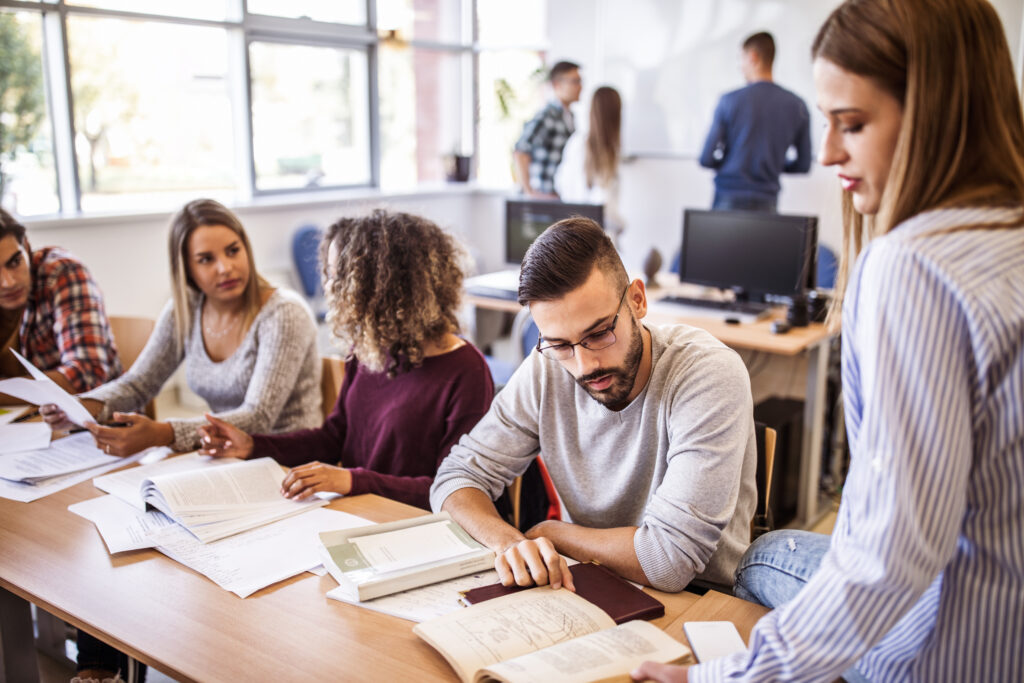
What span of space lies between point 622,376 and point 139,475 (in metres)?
1.08

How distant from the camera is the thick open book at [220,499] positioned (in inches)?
61.7

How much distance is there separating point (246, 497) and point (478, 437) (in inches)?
18.3

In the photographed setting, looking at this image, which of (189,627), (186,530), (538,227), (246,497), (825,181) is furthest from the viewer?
(825,181)

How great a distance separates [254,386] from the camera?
87.9 inches

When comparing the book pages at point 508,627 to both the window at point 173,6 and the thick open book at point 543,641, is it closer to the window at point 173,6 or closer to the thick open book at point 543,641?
the thick open book at point 543,641

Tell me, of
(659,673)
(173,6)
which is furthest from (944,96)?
(173,6)

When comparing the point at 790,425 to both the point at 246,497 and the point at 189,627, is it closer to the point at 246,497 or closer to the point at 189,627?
the point at 246,497

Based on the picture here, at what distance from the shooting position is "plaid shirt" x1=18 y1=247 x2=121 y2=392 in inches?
96.7

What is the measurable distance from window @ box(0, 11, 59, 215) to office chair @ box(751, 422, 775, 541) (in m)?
3.81

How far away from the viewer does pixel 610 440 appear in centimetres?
156

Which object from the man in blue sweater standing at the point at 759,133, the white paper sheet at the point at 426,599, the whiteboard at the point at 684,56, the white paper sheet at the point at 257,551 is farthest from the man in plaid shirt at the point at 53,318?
the whiteboard at the point at 684,56

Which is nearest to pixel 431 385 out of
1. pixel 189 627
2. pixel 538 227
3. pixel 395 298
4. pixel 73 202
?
pixel 395 298

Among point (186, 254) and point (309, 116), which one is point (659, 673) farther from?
point (309, 116)

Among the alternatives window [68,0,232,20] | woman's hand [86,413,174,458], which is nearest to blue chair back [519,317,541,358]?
woman's hand [86,413,174,458]
